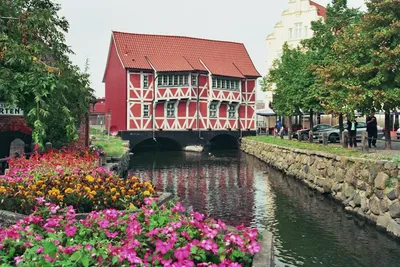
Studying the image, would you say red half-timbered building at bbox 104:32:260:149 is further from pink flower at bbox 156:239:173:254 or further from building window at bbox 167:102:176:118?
pink flower at bbox 156:239:173:254

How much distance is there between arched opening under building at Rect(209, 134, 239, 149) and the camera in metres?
50.4

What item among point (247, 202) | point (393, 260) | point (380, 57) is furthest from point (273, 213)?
point (380, 57)

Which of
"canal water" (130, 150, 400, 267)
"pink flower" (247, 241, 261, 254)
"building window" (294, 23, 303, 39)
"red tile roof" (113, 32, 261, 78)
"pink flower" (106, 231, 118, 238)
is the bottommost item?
"canal water" (130, 150, 400, 267)

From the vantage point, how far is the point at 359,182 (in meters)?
14.3

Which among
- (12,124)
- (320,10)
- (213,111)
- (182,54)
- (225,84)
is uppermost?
(320,10)

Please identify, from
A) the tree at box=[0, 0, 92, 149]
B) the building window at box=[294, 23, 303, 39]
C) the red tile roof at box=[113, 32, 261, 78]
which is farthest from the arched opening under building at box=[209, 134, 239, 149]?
the tree at box=[0, 0, 92, 149]

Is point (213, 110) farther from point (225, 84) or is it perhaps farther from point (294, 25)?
point (294, 25)

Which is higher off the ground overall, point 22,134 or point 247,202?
point 22,134

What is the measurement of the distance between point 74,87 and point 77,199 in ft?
33.4

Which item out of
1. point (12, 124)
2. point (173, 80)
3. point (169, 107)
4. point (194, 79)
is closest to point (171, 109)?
point (169, 107)

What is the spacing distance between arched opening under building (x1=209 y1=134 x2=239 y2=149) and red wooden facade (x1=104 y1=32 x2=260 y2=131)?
1.91 metres

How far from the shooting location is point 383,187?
40.7 feet

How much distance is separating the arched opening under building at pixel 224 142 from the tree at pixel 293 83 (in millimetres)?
8850

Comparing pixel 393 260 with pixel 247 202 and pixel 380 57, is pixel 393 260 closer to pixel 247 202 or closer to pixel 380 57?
pixel 247 202
